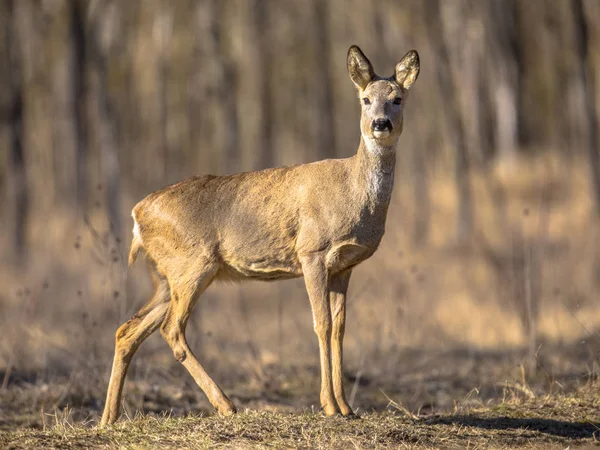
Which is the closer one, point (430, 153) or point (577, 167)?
point (577, 167)

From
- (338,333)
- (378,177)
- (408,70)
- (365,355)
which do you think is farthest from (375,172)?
(365,355)

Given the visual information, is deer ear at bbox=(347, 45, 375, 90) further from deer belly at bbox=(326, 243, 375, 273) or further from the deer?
deer belly at bbox=(326, 243, 375, 273)

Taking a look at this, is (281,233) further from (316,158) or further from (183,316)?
(316,158)

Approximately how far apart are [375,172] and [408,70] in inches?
42.0

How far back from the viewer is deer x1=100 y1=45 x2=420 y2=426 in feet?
25.4

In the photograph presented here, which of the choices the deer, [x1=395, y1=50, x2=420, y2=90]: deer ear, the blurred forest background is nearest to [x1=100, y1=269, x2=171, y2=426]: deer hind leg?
the deer

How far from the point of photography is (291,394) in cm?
1087

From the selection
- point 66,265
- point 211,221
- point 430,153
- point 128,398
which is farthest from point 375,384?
point 430,153

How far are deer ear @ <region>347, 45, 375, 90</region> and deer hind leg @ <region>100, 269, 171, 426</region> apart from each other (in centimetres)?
239

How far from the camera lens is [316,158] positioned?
3559cm

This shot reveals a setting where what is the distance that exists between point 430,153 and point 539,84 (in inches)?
366

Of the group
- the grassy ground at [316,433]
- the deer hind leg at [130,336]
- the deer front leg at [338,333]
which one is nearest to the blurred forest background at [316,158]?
the deer hind leg at [130,336]

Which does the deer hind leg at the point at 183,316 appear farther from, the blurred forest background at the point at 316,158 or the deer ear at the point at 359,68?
the deer ear at the point at 359,68

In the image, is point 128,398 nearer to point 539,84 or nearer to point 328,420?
point 328,420
